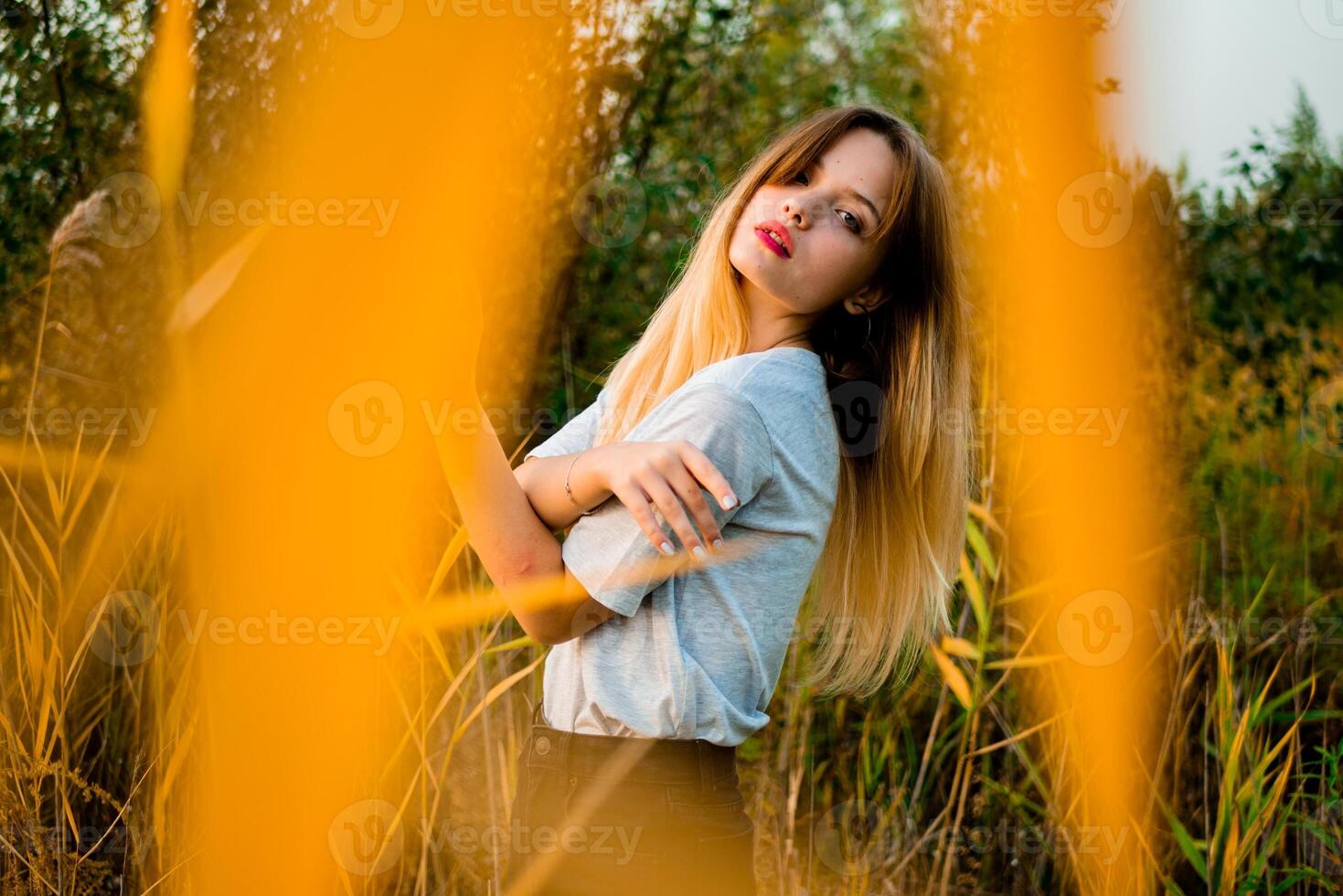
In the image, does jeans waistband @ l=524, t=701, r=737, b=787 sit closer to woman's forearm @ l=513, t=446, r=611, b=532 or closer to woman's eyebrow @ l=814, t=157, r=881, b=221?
woman's forearm @ l=513, t=446, r=611, b=532

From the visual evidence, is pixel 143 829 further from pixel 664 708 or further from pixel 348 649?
pixel 664 708

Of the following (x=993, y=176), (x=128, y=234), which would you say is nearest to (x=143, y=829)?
(x=128, y=234)

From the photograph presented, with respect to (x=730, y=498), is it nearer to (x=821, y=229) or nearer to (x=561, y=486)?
(x=561, y=486)

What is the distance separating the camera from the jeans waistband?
3.66 feet

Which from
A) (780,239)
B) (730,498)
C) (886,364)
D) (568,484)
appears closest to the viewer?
(730,498)

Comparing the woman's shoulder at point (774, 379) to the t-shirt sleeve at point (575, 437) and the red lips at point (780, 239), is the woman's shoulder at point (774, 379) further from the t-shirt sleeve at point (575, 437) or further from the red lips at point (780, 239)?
the t-shirt sleeve at point (575, 437)

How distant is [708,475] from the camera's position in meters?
1.01

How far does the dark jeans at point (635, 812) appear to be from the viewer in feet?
3.67

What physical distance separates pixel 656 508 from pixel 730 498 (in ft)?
0.26

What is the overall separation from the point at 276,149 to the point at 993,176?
4.85ft

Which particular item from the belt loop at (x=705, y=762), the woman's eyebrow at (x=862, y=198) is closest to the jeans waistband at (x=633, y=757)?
the belt loop at (x=705, y=762)

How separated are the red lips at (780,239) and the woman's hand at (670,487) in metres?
0.30

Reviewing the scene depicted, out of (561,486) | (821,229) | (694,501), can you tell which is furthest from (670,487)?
(821,229)

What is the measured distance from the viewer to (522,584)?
1.08 m
